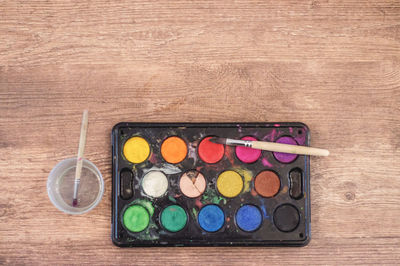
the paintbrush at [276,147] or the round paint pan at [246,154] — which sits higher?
the paintbrush at [276,147]

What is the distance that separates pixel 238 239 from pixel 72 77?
53cm

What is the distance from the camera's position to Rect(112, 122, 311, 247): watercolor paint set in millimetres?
858

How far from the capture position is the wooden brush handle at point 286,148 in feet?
2.74

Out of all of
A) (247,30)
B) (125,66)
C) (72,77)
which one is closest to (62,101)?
(72,77)

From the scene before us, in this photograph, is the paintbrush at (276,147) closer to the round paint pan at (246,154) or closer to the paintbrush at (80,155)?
the round paint pan at (246,154)

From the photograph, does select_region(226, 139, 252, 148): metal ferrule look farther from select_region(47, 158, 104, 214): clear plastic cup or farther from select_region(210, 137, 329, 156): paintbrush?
select_region(47, 158, 104, 214): clear plastic cup

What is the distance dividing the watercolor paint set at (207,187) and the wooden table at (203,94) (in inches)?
1.4

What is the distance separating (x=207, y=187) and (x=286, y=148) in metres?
0.19

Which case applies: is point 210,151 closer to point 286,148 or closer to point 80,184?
point 286,148

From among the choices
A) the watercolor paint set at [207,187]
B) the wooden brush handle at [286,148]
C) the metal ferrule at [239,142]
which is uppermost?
the metal ferrule at [239,142]

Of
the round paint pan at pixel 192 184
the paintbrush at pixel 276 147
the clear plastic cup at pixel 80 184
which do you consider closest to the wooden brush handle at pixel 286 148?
the paintbrush at pixel 276 147

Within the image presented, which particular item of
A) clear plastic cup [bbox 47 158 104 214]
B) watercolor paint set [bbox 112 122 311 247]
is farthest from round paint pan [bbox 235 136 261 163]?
clear plastic cup [bbox 47 158 104 214]

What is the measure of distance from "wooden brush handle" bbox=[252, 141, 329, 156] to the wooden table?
0.17 feet

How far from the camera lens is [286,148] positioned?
836mm
